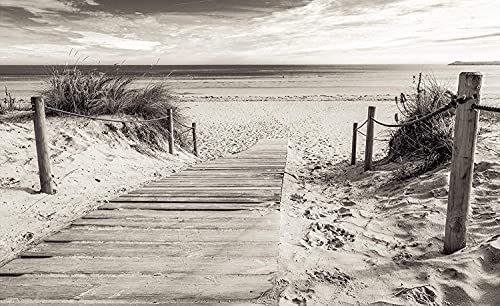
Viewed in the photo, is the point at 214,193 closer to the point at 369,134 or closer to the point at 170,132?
the point at 369,134

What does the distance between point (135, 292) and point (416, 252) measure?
7.61ft

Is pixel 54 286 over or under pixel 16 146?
under

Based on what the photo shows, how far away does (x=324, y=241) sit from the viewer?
344 cm

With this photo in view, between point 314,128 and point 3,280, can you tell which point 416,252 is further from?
point 314,128

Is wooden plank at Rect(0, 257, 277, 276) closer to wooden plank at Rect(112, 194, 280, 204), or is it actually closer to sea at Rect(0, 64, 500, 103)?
wooden plank at Rect(112, 194, 280, 204)

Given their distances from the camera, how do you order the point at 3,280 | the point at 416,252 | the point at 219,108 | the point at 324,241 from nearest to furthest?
the point at 3,280 → the point at 416,252 → the point at 324,241 → the point at 219,108

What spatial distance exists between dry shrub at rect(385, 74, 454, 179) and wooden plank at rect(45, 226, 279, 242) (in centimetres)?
287

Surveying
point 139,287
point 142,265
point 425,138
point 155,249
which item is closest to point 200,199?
point 155,249

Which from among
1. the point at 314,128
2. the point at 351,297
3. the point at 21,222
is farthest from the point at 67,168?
the point at 314,128

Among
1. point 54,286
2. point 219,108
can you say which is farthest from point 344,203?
point 219,108

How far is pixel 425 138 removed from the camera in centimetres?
582

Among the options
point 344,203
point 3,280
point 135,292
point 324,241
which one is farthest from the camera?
point 344,203

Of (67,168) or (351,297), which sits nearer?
(351,297)

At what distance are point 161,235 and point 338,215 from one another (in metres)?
2.09
